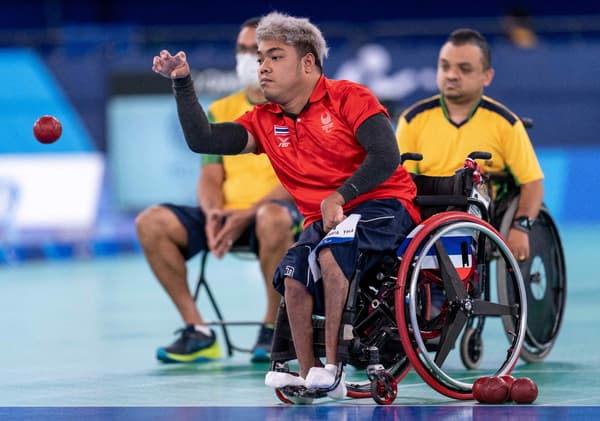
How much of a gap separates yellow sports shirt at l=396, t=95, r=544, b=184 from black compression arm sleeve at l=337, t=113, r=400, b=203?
4.24 ft

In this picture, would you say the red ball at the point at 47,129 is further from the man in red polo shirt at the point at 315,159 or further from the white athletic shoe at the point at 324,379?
the white athletic shoe at the point at 324,379

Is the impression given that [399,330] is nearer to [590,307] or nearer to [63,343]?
[63,343]

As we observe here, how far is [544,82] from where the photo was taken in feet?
49.1

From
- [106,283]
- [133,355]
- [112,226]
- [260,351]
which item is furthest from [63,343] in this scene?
[112,226]

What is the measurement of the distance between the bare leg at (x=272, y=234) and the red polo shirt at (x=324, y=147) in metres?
1.22

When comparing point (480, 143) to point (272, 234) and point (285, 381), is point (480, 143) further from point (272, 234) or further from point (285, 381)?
point (285, 381)

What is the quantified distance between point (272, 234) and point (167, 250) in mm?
531

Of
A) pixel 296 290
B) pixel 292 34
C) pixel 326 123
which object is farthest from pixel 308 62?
pixel 296 290

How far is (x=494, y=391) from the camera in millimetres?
4293

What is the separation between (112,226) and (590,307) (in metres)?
7.59

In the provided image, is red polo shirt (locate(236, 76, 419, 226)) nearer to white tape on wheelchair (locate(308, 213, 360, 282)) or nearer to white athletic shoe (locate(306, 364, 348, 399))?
white tape on wheelchair (locate(308, 213, 360, 282))

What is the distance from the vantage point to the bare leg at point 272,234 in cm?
588

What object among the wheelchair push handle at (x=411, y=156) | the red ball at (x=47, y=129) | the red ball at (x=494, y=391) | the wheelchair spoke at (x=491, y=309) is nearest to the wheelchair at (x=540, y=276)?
the wheelchair push handle at (x=411, y=156)

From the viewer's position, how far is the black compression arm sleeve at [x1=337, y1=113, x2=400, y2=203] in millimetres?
4359
